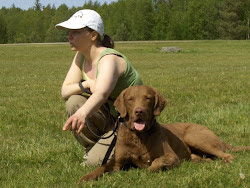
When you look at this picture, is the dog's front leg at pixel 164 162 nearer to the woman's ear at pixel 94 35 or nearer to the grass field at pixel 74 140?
the grass field at pixel 74 140

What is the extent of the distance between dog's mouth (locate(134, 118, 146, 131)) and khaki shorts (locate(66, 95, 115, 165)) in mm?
820

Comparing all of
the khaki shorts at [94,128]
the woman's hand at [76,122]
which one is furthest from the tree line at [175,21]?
the woman's hand at [76,122]

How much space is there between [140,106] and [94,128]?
1.21 meters

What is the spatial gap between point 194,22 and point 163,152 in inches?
3502

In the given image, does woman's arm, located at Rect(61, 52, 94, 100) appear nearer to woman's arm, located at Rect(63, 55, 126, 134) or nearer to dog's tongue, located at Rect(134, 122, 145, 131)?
woman's arm, located at Rect(63, 55, 126, 134)

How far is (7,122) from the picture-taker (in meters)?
6.57

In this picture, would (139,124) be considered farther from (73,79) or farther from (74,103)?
(73,79)

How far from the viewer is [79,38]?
432 cm

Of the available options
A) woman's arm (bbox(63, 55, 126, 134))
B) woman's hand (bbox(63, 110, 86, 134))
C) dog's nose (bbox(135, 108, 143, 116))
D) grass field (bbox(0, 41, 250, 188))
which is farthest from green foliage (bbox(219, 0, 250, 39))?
woman's hand (bbox(63, 110, 86, 134))

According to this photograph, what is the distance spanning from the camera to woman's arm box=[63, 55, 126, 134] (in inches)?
129

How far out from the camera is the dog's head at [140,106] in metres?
3.81

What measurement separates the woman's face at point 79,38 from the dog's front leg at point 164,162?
1.53 metres

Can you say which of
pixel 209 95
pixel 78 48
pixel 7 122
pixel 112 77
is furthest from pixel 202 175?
pixel 209 95

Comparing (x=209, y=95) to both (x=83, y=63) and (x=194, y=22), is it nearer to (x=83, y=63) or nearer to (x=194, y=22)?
(x=83, y=63)
